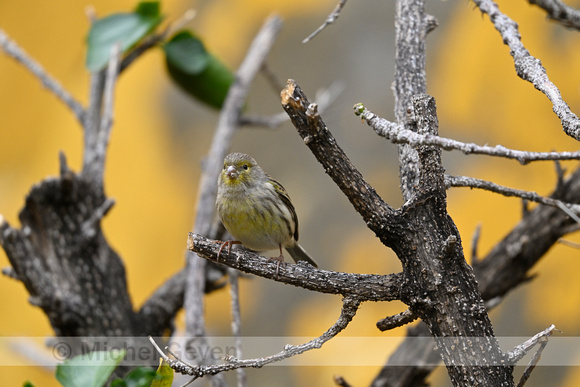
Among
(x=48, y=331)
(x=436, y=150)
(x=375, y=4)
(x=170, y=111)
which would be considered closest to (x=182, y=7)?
(x=170, y=111)

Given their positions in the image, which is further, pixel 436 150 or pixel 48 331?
pixel 48 331

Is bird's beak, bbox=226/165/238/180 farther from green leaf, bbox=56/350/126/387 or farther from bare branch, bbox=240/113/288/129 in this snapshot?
bare branch, bbox=240/113/288/129

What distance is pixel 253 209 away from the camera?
10.9 feet

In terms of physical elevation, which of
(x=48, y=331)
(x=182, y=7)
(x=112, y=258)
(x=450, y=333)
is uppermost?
(x=182, y=7)

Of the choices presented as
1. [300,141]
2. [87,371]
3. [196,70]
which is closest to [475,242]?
[87,371]

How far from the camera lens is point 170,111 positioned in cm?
857

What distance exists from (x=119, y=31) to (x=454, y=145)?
11.7 feet

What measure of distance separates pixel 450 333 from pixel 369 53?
19.1 feet

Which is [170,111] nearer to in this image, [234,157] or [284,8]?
[284,8]

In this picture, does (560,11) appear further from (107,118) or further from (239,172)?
(107,118)

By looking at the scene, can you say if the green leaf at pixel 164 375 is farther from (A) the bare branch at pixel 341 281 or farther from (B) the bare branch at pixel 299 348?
(A) the bare branch at pixel 341 281

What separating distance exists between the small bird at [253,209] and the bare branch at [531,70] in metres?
1.47

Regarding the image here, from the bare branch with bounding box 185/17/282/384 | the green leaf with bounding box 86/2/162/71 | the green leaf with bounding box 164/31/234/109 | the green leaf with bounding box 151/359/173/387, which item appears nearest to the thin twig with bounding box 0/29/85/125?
the green leaf with bounding box 86/2/162/71

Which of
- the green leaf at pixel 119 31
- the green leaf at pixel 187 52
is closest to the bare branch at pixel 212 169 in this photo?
the green leaf at pixel 187 52
